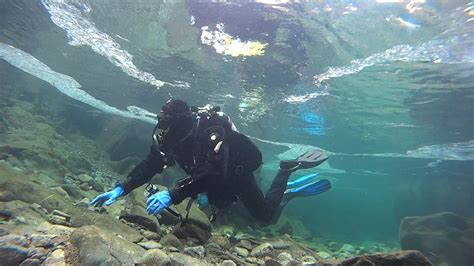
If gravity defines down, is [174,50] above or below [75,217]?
above

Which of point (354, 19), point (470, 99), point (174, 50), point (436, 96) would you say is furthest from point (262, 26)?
point (470, 99)

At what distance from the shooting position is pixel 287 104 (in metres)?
16.9

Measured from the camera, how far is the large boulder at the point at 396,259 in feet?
10.0

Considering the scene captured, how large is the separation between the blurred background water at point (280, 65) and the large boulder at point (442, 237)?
5.21 meters

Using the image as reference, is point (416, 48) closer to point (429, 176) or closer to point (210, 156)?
point (210, 156)

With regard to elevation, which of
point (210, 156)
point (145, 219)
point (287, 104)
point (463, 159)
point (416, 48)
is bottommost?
point (145, 219)

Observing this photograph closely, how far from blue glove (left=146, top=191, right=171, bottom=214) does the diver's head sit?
110 cm

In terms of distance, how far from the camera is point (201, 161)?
5.37 m

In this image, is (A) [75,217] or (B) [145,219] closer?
(A) [75,217]

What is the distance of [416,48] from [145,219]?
33.7ft

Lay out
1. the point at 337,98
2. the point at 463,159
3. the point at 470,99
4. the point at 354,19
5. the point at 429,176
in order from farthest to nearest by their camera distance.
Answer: the point at 429,176
the point at 463,159
the point at 337,98
the point at 470,99
the point at 354,19

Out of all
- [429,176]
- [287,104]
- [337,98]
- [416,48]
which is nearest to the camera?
[416,48]

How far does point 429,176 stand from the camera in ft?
103

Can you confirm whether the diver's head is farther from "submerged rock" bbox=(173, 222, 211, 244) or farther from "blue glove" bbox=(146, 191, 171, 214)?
"submerged rock" bbox=(173, 222, 211, 244)
